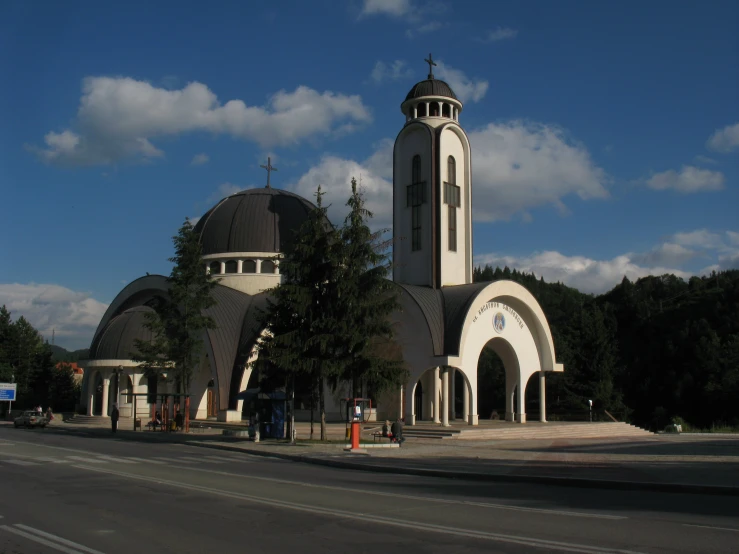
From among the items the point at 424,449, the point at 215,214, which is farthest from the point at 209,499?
the point at 215,214

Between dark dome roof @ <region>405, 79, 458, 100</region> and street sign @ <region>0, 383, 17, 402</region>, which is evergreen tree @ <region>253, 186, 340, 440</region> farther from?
street sign @ <region>0, 383, 17, 402</region>

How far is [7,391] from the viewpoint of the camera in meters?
48.0

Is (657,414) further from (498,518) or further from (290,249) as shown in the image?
(498,518)

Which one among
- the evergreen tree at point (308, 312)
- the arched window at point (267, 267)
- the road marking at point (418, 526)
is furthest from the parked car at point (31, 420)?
A: the road marking at point (418, 526)

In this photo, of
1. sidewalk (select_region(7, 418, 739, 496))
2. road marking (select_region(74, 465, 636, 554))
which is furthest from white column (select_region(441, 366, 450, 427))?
road marking (select_region(74, 465, 636, 554))

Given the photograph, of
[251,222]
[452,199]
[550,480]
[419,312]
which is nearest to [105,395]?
[251,222]

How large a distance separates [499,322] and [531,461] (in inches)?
658

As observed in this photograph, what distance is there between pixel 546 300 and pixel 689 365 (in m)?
29.7

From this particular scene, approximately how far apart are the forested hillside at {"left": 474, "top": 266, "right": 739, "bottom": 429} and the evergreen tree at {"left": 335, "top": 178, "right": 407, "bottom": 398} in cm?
2490

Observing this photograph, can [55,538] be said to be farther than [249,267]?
No

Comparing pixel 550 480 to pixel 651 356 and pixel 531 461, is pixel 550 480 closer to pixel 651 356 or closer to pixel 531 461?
pixel 531 461

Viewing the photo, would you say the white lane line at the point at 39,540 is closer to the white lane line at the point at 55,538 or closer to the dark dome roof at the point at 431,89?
the white lane line at the point at 55,538

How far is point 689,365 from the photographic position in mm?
61812

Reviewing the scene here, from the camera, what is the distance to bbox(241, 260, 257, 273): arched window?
4488 centimetres
